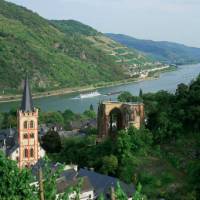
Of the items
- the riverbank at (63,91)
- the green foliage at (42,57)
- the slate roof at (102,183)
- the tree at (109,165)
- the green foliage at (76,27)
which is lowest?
the slate roof at (102,183)

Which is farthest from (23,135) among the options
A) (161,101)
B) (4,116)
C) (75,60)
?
(75,60)

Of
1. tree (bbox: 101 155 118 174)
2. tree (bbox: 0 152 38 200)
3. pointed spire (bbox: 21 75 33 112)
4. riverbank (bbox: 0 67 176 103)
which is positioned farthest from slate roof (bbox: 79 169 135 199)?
riverbank (bbox: 0 67 176 103)

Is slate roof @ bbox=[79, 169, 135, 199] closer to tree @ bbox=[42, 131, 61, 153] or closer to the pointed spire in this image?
the pointed spire

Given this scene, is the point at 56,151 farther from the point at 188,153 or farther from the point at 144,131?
the point at 188,153

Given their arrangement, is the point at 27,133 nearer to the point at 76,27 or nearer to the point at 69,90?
the point at 69,90

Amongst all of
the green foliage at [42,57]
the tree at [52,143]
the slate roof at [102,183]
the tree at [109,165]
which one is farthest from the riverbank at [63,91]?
the slate roof at [102,183]

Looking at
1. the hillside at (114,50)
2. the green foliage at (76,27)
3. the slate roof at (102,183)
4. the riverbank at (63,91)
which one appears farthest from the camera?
the green foliage at (76,27)

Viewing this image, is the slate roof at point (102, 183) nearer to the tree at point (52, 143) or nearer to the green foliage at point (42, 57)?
the tree at point (52, 143)
